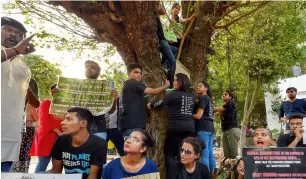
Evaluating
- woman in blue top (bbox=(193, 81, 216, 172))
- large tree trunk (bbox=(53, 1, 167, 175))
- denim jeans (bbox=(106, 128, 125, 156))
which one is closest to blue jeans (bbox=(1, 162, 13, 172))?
Result: denim jeans (bbox=(106, 128, 125, 156))

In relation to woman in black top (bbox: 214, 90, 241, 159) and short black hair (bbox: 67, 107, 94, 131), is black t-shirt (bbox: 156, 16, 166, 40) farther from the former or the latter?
short black hair (bbox: 67, 107, 94, 131)

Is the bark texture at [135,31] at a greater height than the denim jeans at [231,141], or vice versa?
the bark texture at [135,31]

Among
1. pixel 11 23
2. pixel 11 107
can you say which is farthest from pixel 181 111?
pixel 11 23

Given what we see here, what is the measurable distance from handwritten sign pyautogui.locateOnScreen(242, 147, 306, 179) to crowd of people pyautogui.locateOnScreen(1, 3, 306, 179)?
20 centimetres

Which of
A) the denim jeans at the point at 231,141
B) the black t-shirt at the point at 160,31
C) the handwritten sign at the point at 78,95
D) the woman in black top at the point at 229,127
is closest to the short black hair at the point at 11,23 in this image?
the handwritten sign at the point at 78,95

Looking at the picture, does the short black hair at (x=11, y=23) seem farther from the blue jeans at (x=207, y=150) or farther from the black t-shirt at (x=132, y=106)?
the blue jeans at (x=207, y=150)

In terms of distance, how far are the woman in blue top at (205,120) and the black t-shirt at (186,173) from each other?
59.4 inches

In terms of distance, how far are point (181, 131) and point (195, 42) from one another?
264 centimetres

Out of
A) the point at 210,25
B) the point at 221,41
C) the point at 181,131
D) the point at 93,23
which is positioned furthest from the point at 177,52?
the point at 221,41

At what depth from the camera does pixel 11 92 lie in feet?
10.2

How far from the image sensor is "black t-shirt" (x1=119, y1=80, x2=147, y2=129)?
4660 mm

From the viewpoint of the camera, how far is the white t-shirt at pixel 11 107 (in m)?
3.03

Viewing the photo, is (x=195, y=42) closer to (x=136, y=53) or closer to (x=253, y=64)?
(x=136, y=53)

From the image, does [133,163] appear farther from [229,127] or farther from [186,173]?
[229,127]
